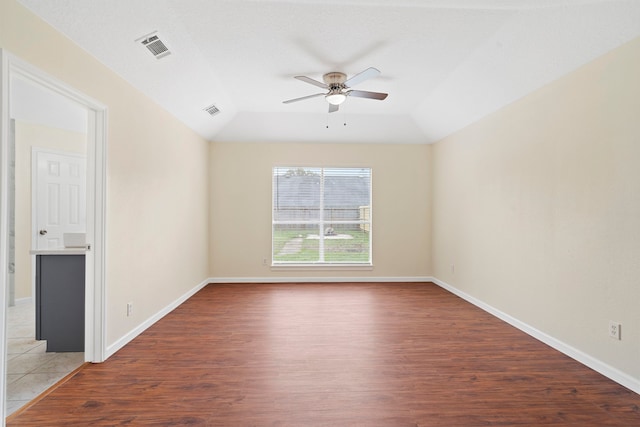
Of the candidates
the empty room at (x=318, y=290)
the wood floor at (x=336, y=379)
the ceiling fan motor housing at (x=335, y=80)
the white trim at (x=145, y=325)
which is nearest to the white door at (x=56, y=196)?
the empty room at (x=318, y=290)

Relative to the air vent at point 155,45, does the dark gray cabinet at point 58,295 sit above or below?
below

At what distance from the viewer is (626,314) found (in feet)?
7.74

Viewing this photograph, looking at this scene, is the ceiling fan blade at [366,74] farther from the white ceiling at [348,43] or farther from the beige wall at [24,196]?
the beige wall at [24,196]

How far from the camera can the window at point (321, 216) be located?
5855mm

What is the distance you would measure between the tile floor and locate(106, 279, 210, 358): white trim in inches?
9.3

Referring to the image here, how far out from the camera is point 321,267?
5812 millimetres

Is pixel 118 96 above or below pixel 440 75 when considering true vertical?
below

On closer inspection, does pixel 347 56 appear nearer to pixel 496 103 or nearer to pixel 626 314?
pixel 496 103

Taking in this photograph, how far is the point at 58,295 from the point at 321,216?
3.90 meters

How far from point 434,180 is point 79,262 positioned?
16.8 feet

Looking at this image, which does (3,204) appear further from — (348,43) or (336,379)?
(348,43)

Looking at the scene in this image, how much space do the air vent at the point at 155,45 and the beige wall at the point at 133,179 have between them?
Answer: 0.39 meters

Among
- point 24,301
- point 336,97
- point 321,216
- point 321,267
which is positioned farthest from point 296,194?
point 24,301

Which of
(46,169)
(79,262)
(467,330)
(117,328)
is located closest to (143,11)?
(79,262)
